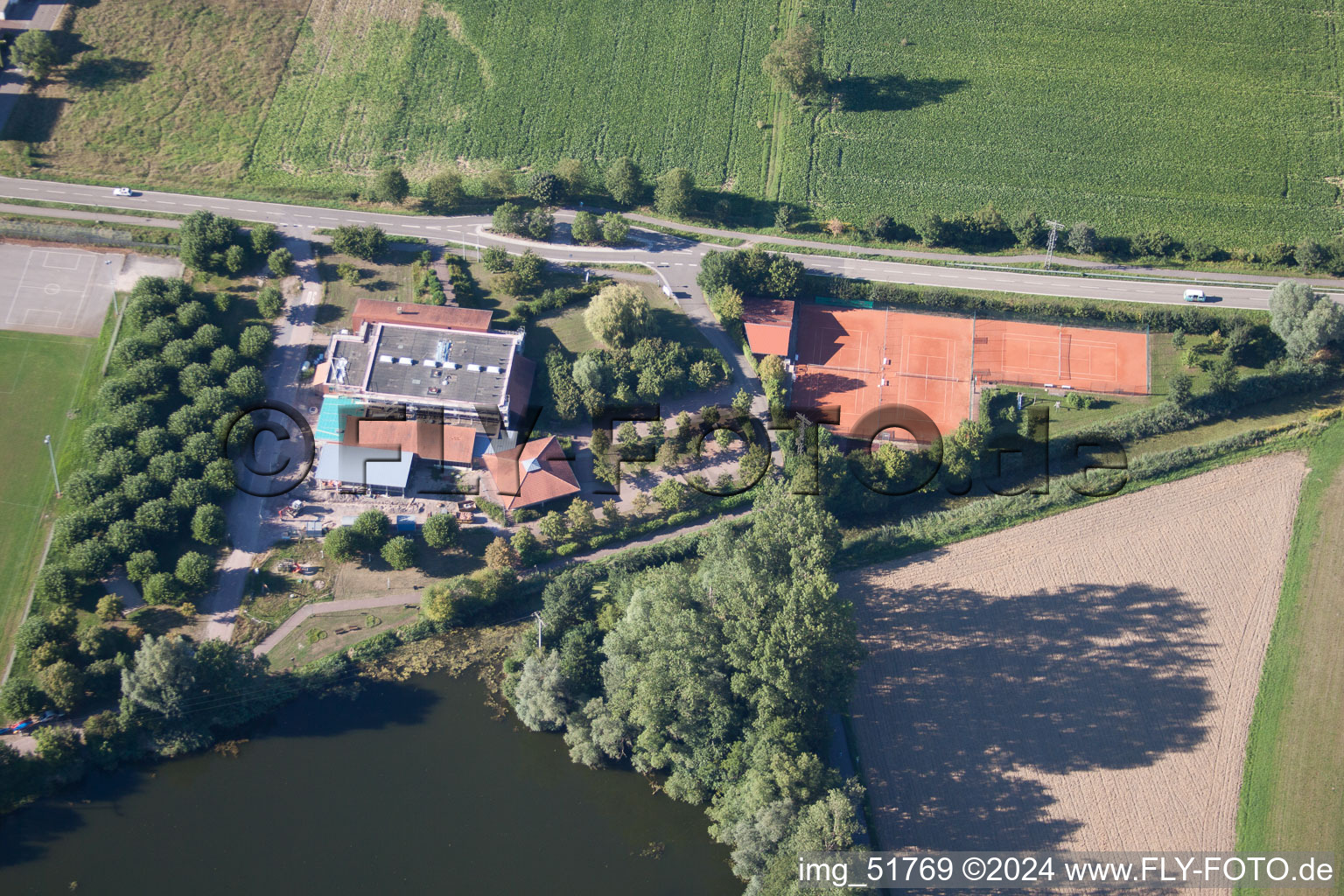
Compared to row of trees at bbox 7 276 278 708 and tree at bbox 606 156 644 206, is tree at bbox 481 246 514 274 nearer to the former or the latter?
tree at bbox 606 156 644 206

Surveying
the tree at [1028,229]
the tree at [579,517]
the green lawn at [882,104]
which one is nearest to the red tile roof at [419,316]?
the green lawn at [882,104]

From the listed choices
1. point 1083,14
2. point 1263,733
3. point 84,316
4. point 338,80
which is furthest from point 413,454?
point 1083,14

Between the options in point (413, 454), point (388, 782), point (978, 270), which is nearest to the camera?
point (388, 782)

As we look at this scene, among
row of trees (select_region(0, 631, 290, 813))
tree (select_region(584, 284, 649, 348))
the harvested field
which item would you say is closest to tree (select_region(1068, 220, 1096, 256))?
the harvested field

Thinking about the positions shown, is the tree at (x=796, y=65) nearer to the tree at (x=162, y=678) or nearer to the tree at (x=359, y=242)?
the tree at (x=359, y=242)

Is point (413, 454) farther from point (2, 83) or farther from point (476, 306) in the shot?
point (2, 83)

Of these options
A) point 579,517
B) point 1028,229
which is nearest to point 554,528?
point 579,517

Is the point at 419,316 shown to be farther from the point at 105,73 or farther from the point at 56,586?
the point at 105,73

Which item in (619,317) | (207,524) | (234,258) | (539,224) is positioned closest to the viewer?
(207,524)
